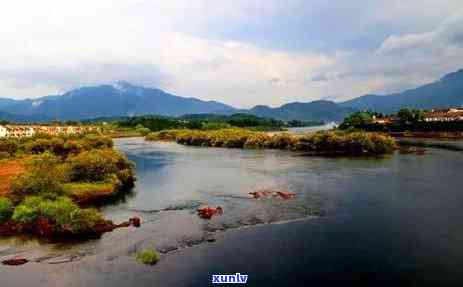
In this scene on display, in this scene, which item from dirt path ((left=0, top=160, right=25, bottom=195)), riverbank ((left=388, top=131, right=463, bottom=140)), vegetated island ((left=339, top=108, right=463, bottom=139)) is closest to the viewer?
dirt path ((left=0, top=160, right=25, bottom=195))

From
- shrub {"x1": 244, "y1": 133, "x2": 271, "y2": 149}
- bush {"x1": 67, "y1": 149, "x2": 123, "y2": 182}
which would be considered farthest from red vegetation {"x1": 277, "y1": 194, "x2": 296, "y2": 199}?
shrub {"x1": 244, "y1": 133, "x2": 271, "y2": 149}

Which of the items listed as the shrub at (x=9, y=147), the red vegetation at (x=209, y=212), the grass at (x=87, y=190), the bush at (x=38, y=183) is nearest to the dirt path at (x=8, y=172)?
the bush at (x=38, y=183)

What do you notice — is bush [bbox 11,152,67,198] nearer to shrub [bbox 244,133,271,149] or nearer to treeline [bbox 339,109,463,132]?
shrub [bbox 244,133,271,149]

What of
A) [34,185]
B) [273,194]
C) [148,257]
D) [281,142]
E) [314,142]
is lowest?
[148,257]

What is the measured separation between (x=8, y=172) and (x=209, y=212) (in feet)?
121

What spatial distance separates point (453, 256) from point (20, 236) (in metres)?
31.2

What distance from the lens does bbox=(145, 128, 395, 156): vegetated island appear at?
314 feet

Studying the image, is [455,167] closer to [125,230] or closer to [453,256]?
[453,256]

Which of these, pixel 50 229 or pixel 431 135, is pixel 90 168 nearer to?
pixel 50 229

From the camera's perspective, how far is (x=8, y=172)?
66.2 metres

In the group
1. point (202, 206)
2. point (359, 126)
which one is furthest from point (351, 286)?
point (359, 126)

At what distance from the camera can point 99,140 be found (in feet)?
301

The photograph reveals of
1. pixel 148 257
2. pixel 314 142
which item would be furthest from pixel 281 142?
pixel 148 257

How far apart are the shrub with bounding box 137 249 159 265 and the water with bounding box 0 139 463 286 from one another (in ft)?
2.30
